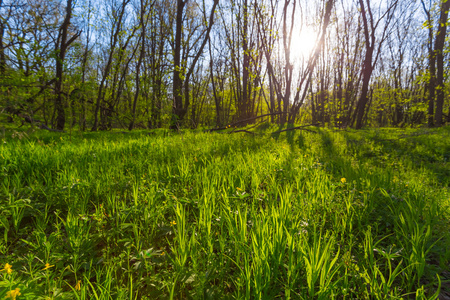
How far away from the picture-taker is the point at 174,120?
595 cm

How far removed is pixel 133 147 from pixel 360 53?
831 inches

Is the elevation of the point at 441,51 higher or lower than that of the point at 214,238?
higher

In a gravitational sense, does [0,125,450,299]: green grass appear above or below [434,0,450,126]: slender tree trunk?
below

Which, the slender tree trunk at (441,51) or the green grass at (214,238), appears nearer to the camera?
the green grass at (214,238)

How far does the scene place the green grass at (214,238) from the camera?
1066 millimetres

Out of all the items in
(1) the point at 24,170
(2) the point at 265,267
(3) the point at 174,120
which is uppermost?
(3) the point at 174,120

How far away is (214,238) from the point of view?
1490mm

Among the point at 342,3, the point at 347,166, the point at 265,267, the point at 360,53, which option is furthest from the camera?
the point at 360,53

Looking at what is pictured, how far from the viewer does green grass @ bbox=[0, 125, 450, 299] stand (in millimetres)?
1066

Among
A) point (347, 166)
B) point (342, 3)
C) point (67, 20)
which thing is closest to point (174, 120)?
point (347, 166)

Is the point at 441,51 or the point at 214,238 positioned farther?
the point at 441,51

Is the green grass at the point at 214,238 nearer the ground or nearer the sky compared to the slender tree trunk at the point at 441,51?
nearer the ground

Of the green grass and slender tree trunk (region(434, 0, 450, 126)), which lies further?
slender tree trunk (region(434, 0, 450, 126))

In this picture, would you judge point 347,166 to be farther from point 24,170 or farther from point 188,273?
point 24,170
